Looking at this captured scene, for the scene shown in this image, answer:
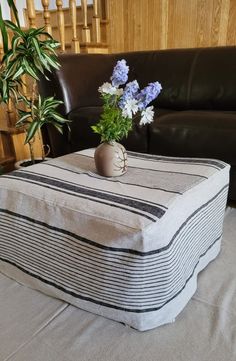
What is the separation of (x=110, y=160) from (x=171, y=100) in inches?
48.4

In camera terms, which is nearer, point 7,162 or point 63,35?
point 7,162

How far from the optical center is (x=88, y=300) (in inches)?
36.3

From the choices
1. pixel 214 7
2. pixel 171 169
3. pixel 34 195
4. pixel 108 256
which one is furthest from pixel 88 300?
pixel 214 7

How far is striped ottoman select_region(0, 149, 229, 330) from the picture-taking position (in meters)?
0.78

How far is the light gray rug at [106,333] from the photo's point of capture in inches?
31.5

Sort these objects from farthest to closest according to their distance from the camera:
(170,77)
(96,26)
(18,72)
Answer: (96,26) < (170,77) < (18,72)

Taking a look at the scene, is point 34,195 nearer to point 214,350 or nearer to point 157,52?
point 214,350

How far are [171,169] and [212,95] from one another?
3.56 ft

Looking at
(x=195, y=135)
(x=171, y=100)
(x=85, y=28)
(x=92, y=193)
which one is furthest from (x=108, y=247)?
(x=85, y=28)

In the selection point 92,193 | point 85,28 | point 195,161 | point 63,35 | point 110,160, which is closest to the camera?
point 92,193

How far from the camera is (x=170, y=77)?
81.4 inches

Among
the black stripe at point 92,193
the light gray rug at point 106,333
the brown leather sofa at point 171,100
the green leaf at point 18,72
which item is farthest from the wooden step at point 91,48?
the light gray rug at point 106,333

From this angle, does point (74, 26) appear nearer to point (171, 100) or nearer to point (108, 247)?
point (171, 100)

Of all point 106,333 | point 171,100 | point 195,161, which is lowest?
point 106,333
